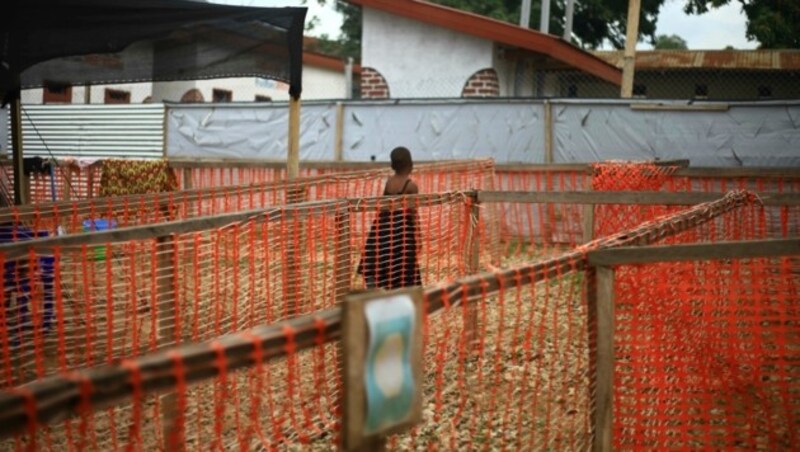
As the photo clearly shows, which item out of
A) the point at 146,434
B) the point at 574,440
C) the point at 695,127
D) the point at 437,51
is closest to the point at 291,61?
the point at 146,434

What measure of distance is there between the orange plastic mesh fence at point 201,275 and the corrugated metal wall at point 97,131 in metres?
9.63

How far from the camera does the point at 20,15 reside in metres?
7.20

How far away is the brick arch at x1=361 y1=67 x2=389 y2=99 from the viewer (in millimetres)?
17406

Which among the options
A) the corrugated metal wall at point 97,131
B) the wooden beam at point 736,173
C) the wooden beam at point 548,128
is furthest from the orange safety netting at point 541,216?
the corrugated metal wall at point 97,131

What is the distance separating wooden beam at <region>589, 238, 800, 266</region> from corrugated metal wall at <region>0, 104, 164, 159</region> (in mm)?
14472

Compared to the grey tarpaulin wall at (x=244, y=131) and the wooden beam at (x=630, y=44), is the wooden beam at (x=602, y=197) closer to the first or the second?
the wooden beam at (x=630, y=44)

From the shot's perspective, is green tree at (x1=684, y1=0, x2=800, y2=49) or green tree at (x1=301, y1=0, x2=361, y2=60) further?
green tree at (x1=301, y1=0, x2=361, y2=60)

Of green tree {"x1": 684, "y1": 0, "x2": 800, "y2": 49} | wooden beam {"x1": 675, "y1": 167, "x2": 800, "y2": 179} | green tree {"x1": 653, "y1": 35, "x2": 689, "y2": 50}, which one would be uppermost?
green tree {"x1": 653, "y1": 35, "x2": 689, "y2": 50}

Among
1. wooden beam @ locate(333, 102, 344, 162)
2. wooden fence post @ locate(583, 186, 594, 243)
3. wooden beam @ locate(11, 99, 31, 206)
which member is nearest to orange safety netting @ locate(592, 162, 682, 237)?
wooden fence post @ locate(583, 186, 594, 243)

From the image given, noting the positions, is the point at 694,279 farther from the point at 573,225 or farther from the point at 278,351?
the point at 573,225

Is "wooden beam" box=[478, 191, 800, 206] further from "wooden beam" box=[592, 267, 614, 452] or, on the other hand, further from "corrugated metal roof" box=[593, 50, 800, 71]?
"corrugated metal roof" box=[593, 50, 800, 71]

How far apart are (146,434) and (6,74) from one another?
4802 mm

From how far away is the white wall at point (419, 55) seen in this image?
54.0 feet

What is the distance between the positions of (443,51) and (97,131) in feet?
28.0
